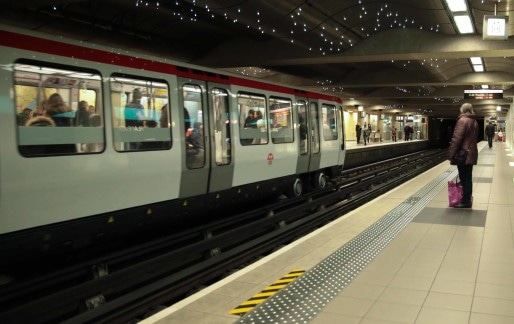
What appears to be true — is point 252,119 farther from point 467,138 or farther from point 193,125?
point 467,138

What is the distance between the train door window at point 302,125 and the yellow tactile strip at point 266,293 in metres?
6.46

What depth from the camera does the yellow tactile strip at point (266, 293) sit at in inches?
166

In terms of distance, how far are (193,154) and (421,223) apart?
3842 millimetres

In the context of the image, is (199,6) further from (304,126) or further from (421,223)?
(421,223)

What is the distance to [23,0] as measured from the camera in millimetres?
8930

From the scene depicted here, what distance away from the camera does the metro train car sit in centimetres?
504

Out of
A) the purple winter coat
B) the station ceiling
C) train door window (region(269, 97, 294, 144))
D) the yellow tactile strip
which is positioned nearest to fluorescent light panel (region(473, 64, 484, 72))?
the station ceiling

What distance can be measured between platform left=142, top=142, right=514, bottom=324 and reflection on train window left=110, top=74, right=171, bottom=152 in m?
2.39

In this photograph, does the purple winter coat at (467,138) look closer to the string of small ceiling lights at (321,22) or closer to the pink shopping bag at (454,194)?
the pink shopping bag at (454,194)

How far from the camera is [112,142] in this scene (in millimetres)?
6168

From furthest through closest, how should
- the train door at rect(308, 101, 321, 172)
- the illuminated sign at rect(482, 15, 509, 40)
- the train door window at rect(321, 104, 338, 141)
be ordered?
1. the train door window at rect(321, 104, 338, 141)
2. the train door at rect(308, 101, 321, 172)
3. the illuminated sign at rect(482, 15, 509, 40)

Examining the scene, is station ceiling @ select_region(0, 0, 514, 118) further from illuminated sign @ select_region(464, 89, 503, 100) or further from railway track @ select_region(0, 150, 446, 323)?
illuminated sign @ select_region(464, 89, 503, 100)

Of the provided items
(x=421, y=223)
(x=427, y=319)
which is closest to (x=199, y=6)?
(x=421, y=223)

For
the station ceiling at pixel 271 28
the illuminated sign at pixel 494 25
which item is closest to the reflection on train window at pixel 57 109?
the station ceiling at pixel 271 28
